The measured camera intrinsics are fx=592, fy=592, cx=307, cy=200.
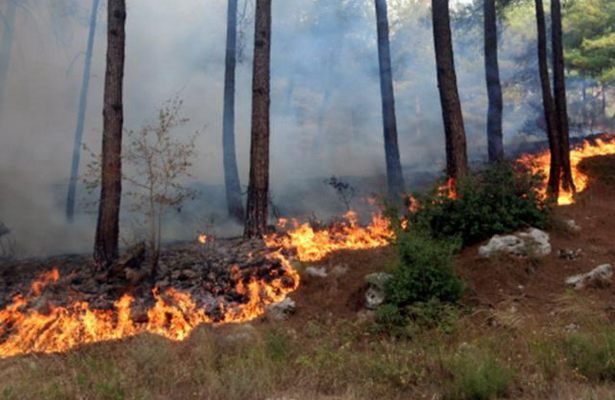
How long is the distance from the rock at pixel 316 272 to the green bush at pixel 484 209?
4.73 ft

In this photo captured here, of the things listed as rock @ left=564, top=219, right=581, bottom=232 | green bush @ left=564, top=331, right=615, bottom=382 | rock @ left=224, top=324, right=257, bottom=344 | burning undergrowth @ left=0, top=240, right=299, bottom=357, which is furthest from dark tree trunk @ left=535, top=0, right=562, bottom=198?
rock @ left=224, top=324, right=257, bottom=344

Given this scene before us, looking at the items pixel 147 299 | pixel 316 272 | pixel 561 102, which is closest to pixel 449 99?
pixel 316 272

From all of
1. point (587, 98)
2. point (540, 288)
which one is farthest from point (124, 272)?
point (587, 98)

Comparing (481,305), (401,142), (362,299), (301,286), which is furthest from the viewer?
(401,142)

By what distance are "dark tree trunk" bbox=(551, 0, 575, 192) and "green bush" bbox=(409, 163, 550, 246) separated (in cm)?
413

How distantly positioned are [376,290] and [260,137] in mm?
3887

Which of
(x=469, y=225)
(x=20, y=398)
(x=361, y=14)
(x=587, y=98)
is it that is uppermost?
(x=361, y=14)

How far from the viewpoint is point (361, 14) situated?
2845 cm

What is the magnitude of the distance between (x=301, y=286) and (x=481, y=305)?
96.9 inches

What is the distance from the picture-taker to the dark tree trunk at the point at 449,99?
9.75m

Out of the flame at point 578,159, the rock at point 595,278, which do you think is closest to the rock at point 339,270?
the rock at point 595,278

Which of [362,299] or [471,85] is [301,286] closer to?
[362,299]

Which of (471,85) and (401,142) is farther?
(471,85)

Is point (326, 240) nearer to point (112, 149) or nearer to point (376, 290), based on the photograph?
point (376, 290)
